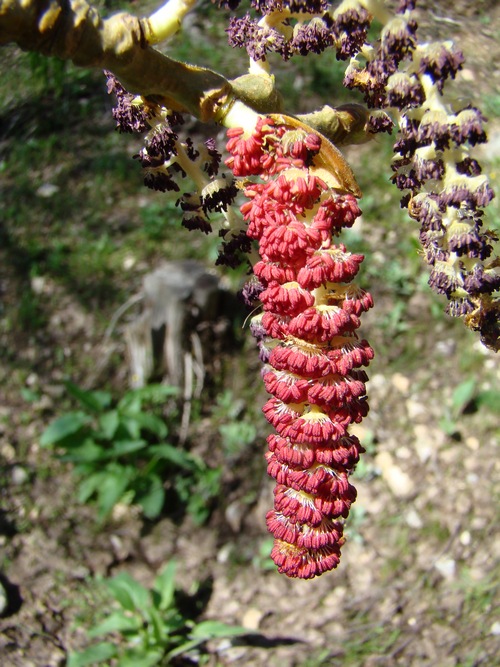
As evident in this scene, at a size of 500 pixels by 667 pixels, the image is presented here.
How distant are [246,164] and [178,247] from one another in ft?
16.7

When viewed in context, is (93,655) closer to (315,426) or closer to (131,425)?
(131,425)

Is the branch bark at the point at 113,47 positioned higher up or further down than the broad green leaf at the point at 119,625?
higher up

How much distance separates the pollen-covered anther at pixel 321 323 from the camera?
1.19 m

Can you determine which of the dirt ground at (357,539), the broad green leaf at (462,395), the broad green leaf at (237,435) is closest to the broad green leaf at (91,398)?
the dirt ground at (357,539)

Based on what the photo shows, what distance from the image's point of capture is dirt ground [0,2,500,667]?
4.84m

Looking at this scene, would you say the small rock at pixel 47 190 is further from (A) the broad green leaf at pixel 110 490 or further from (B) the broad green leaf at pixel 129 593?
(B) the broad green leaf at pixel 129 593

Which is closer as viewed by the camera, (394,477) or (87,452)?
(87,452)

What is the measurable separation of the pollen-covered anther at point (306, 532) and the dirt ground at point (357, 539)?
12.9ft

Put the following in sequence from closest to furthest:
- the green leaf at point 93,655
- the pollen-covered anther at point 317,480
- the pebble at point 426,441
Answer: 1. the pollen-covered anther at point 317,480
2. the green leaf at point 93,655
3. the pebble at point 426,441

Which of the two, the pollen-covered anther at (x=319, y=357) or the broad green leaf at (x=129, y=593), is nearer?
the pollen-covered anther at (x=319, y=357)

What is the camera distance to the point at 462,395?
528cm

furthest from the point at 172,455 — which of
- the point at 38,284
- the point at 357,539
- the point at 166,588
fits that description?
the point at 38,284

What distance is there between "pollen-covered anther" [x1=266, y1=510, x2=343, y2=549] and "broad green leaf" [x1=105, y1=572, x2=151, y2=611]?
12.0ft

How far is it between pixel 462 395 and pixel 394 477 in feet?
2.71
